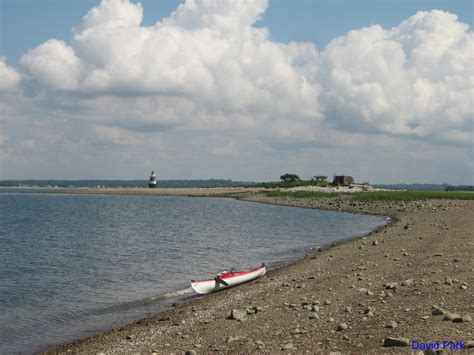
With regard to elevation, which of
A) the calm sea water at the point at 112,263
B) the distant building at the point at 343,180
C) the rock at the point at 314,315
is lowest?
the calm sea water at the point at 112,263

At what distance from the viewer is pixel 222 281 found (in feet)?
71.0

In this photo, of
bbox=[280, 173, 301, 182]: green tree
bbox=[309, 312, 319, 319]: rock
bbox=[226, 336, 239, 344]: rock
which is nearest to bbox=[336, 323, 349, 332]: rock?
bbox=[309, 312, 319, 319]: rock

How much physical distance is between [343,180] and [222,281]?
119m

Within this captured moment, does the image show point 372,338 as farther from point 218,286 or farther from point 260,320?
point 218,286

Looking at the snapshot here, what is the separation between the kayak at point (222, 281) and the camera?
21.1 meters

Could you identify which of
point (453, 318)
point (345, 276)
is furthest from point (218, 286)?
point (453, 318)

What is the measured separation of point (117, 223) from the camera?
201 ft

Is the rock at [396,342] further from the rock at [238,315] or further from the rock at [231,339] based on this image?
the rock at [238,315]

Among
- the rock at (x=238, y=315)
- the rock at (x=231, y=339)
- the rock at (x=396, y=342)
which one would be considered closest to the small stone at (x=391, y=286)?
the rock at (x=238, y=315)

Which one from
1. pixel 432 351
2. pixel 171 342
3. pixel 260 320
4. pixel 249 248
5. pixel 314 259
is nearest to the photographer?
pixel 432 351

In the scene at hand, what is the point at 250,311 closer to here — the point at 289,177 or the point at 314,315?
the point at 314,315

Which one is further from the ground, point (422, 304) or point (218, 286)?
point (422, 304)

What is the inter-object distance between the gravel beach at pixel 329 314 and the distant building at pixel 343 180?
112547mm

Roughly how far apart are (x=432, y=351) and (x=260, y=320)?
5.98 meters
